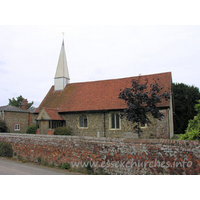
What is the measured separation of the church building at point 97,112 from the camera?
60.0 ft

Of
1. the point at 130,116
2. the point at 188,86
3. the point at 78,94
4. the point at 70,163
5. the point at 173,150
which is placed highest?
the point at 188,86

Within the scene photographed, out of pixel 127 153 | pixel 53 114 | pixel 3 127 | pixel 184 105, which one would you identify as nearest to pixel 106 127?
pixel 53 114

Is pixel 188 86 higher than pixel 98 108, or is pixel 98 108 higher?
pixel 188 86

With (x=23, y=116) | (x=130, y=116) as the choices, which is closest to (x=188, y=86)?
(x=130, y=116)

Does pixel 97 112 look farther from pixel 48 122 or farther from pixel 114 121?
pixel 48 122

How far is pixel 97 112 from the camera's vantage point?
2097cm

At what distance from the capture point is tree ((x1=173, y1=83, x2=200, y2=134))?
31.4m

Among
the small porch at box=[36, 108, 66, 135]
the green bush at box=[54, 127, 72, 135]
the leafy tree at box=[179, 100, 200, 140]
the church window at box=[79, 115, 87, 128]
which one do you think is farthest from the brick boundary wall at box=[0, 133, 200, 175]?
the church window at box=[79, 115, 87, 128]

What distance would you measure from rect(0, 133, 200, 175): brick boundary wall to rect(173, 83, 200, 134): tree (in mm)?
→ 26918

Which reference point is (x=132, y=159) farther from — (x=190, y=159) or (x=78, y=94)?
(x=78, y=94)

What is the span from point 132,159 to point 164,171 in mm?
1237

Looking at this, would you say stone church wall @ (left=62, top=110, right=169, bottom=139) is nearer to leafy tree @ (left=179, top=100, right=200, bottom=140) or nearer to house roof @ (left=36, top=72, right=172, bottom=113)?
house roof @ (left=36, top=72, right=172, bottom=113)

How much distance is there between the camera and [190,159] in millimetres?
6121

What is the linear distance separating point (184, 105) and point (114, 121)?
714 inches
